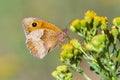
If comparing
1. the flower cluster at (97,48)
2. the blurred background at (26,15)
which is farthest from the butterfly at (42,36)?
the blurred background at (26,15)

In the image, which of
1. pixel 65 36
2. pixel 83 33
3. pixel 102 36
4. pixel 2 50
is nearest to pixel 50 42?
pixel 65 36

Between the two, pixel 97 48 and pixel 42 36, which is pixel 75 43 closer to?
pixel 97 48

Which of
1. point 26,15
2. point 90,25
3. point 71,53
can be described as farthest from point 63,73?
point 26,15

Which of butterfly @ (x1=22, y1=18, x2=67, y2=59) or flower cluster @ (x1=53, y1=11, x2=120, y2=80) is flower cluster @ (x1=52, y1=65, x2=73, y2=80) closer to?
flower cluster @ (x1=53, y1=11, x2=120, y2=80)

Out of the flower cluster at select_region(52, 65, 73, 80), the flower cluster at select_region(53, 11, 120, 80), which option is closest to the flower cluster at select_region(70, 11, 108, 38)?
the flower cluster at select_region(53, 11, 120, 80)

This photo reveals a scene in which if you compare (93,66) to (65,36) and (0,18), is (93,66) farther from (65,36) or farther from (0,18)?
(0,18)

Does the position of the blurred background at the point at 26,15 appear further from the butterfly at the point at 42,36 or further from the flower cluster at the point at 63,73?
the flower cluster at the point at 63,73
